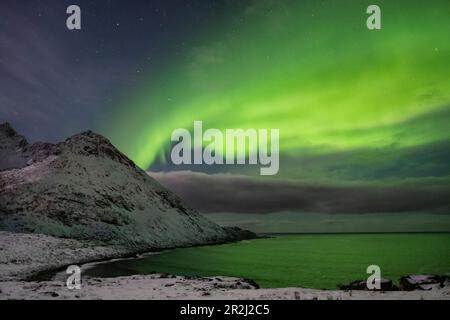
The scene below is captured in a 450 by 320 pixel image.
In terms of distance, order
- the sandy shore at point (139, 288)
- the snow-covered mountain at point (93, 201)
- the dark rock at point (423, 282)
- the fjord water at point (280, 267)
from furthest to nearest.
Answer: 1. the snow-covered mountain at point (93, 201)
2. the fjord water at point (280, 267)
3. the dark rock at point (423, 282)
4. the sandy shore at point (139, 288)

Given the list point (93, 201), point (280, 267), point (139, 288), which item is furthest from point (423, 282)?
point (93, 201)

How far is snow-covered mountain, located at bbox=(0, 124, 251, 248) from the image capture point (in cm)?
9044

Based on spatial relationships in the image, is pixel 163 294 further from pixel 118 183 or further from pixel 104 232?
pixel 118 183

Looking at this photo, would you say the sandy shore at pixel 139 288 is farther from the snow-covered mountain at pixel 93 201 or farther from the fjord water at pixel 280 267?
the snow-covered mountain at pixel 93 201

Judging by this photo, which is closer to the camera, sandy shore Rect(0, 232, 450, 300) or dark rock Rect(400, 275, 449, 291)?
sandy shore Rect(0, 232, 450, 300)

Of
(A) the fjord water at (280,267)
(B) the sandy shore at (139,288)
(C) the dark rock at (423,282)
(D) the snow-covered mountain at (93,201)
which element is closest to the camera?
(B) the sandy shore at (139,288)

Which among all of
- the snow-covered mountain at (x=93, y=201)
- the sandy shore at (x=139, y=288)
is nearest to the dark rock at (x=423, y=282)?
the sandy shore at (x=139, y=288)

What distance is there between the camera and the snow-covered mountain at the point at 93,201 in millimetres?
90438

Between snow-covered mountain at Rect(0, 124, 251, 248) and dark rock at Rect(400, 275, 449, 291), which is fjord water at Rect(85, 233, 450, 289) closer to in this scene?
dark rock at Rect(400, 275, 449, 291)

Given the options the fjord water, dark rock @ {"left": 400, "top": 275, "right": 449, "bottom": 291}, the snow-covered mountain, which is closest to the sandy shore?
dark rock @ {"left": 400, "top": 275, "right": 449, "bottom": 291}

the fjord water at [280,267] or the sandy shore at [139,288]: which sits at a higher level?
the sandy shore at [139,288]

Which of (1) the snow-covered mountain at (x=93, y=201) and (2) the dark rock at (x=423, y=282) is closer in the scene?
(2) the dark rock at (x=423, y=282)

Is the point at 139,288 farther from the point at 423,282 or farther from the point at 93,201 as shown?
the point at 93,201

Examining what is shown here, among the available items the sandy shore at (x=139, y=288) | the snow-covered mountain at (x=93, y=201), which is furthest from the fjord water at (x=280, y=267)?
the snow-covered mountain at (x=93, y=201)
